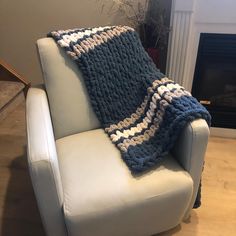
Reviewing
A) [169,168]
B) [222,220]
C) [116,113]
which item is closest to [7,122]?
[116,113]

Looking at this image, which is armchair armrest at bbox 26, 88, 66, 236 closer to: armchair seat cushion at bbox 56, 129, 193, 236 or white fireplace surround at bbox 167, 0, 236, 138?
armchair seat cushion at bbox 56, 129, 193, 236

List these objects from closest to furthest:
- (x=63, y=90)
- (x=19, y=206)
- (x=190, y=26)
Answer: (x=63, y=90) < (x=19, y=206) < (x=190, y=26)

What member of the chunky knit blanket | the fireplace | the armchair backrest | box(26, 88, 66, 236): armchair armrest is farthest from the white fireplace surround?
box(26, 88, 66, 236): armchair armrest

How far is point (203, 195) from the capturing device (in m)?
1.52

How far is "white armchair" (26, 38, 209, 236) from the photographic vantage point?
960 mm

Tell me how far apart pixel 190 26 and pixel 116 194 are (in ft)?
3.90

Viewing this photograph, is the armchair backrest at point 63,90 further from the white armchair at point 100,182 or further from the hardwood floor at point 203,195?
the hardwood floor at point 203,195

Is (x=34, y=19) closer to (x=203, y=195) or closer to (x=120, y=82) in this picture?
(x=120, y=82)

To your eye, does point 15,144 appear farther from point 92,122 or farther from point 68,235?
point 68,235

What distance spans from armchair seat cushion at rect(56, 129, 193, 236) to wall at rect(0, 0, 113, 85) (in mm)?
1240

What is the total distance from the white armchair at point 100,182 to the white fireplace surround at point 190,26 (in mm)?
798

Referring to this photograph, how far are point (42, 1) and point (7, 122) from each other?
992 mm

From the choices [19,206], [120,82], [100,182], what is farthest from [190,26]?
[19,206]

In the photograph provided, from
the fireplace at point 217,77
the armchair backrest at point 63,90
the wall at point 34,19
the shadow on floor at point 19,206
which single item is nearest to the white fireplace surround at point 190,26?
the fireplace at point 217,77
